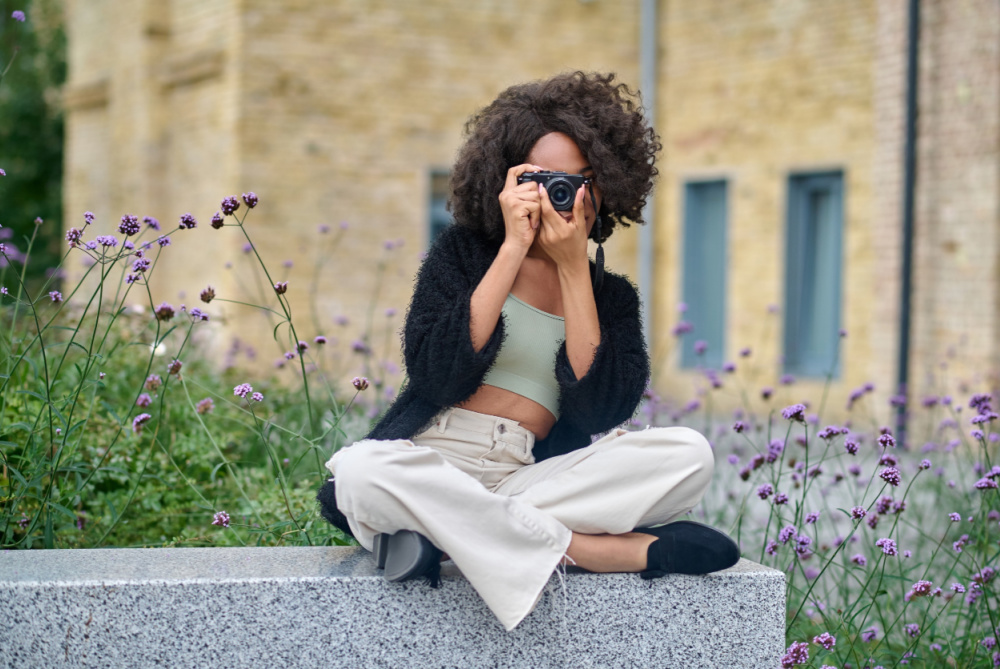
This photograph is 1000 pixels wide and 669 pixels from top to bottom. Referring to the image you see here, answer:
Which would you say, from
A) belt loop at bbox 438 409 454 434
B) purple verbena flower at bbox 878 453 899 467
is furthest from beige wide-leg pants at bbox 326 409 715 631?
purple verbena flower at bbox 878 453 899 467

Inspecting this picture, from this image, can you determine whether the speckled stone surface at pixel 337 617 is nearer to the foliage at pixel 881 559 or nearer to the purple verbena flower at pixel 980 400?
the foliage at pixel 881 559

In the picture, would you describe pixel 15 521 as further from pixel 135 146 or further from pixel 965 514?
pixel 135 146

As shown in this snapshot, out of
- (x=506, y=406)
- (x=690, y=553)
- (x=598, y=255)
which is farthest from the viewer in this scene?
(x=598, y=255)

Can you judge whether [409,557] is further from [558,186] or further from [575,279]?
[558,186]

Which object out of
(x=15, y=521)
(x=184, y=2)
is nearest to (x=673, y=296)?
(x=184, y=2)

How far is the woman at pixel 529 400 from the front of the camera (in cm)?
246

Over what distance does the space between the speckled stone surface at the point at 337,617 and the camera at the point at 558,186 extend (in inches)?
33.5

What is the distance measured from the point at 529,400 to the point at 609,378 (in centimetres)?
21

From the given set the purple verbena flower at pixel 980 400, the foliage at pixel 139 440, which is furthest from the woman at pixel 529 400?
the purple verbena flower at pixel 980 400

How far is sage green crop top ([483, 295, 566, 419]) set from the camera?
2.79 metres

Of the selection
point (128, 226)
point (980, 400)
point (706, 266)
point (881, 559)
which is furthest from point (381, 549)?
point (706, 266)

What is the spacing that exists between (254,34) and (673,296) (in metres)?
5.81

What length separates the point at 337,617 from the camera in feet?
8.17

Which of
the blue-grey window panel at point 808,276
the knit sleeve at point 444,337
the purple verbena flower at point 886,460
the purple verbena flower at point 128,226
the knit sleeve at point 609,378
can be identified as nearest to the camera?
the knit sleeve at point 444,337
